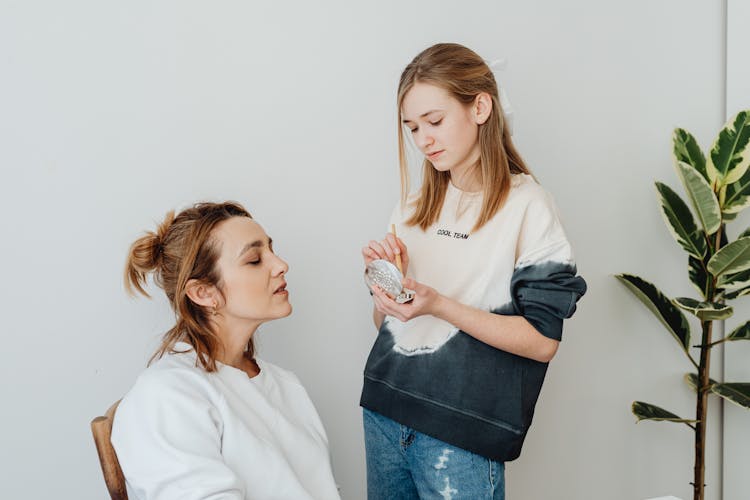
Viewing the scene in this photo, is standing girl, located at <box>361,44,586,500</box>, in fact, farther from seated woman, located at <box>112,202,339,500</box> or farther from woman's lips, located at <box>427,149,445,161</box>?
seated woman, located at <box>112,202,339,500</box>

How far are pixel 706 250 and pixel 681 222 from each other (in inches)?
4.4

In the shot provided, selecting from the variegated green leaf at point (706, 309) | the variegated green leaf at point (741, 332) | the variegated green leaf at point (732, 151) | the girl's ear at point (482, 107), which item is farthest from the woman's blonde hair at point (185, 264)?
the variegated green leaf at point (741, 332)

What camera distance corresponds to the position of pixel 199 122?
1.78 meters

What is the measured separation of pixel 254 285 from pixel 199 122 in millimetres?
504

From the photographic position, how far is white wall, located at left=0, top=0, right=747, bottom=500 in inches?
63.8

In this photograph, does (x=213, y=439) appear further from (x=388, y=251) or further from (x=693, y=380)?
(x=693, y=380)

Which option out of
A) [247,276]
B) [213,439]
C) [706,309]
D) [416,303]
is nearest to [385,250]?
[416,303]

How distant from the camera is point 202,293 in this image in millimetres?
1489

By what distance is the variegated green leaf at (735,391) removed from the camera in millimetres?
2180

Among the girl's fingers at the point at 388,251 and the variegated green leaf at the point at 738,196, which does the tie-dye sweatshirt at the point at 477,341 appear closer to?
the girl's fingers at the point at 388,251

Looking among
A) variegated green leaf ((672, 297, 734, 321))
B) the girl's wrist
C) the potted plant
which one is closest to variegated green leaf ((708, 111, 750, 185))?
the potted plant

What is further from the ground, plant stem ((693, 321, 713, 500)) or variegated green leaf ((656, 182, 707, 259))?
variegated green leaf ((656, 182, 707, 259))

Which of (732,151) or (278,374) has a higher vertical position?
(732,151)

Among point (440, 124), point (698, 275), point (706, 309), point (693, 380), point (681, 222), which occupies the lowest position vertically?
point (693, 380)
